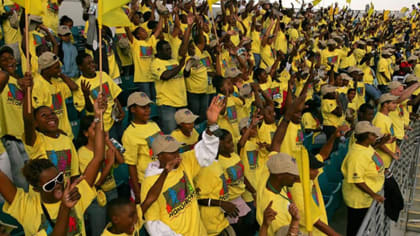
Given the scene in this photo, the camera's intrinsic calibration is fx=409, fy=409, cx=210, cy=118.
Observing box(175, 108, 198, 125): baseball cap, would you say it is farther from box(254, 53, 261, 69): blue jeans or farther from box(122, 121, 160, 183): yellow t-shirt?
box(254, 53, 261, 69): blue jeans

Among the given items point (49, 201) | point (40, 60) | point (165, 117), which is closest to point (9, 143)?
point (40, 60)

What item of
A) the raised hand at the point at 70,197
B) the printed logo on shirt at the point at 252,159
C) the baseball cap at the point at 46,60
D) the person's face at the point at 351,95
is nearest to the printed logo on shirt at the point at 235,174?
the printed logo on shirt at the point at 252,159

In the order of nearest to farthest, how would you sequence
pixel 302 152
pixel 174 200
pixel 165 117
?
pixel 302 152, pixel 174 200, pixel 165 117

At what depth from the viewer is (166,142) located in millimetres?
3016

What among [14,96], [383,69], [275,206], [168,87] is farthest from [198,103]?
[383,69]

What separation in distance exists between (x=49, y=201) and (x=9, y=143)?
56.1 inches

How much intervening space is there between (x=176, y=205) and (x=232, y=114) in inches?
104

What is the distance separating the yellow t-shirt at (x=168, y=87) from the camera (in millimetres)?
5473

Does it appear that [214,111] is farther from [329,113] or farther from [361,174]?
[329,113]

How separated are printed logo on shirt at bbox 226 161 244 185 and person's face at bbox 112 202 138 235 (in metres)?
1.27

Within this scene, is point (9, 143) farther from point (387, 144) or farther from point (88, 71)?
point (387, 144)

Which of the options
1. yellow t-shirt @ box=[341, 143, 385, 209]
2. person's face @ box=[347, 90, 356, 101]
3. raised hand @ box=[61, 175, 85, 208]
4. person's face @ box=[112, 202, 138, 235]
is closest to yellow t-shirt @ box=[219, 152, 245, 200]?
yellow t-shirt @ box=[341, 143, 385, 209]

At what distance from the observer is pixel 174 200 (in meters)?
2.96

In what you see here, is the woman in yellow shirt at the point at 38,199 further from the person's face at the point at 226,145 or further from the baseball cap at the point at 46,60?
the baseball cap at the point at 46,60
